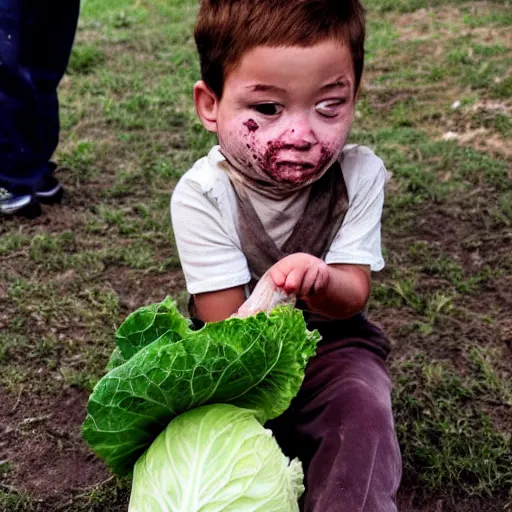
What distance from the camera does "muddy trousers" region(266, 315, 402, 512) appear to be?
1.91m

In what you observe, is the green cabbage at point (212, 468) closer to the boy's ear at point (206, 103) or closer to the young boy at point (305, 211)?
the young boy at point (305, 211)

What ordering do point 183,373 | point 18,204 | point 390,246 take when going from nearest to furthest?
point 183,373 → point 390,246 → point 18,204

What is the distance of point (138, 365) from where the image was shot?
61.9 inches

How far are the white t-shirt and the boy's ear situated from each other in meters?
0.13

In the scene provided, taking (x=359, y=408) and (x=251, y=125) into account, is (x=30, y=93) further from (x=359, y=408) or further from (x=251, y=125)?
(x=359, y=408)

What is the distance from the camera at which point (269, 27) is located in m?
1.88

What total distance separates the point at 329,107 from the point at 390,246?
1674mm

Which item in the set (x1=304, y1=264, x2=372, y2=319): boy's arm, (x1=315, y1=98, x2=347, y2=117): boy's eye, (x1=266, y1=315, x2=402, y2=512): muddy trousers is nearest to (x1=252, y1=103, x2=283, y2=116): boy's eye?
(x1=315, y1=98, x2=347, y2=117): boy's eye

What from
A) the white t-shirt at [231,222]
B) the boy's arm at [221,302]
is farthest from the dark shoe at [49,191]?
the boy's arm at [221,302]

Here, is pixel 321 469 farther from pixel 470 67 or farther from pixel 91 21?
pixel 91 21

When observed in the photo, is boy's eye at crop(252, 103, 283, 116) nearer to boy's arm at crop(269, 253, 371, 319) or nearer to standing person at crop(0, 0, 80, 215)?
boy's arm at crop(269, 253, 371, 319)

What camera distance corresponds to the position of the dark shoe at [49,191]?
3885 millimetres

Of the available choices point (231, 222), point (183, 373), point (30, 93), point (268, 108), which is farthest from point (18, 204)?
point (183, 373)

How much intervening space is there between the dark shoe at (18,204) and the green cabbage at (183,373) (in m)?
2.17
